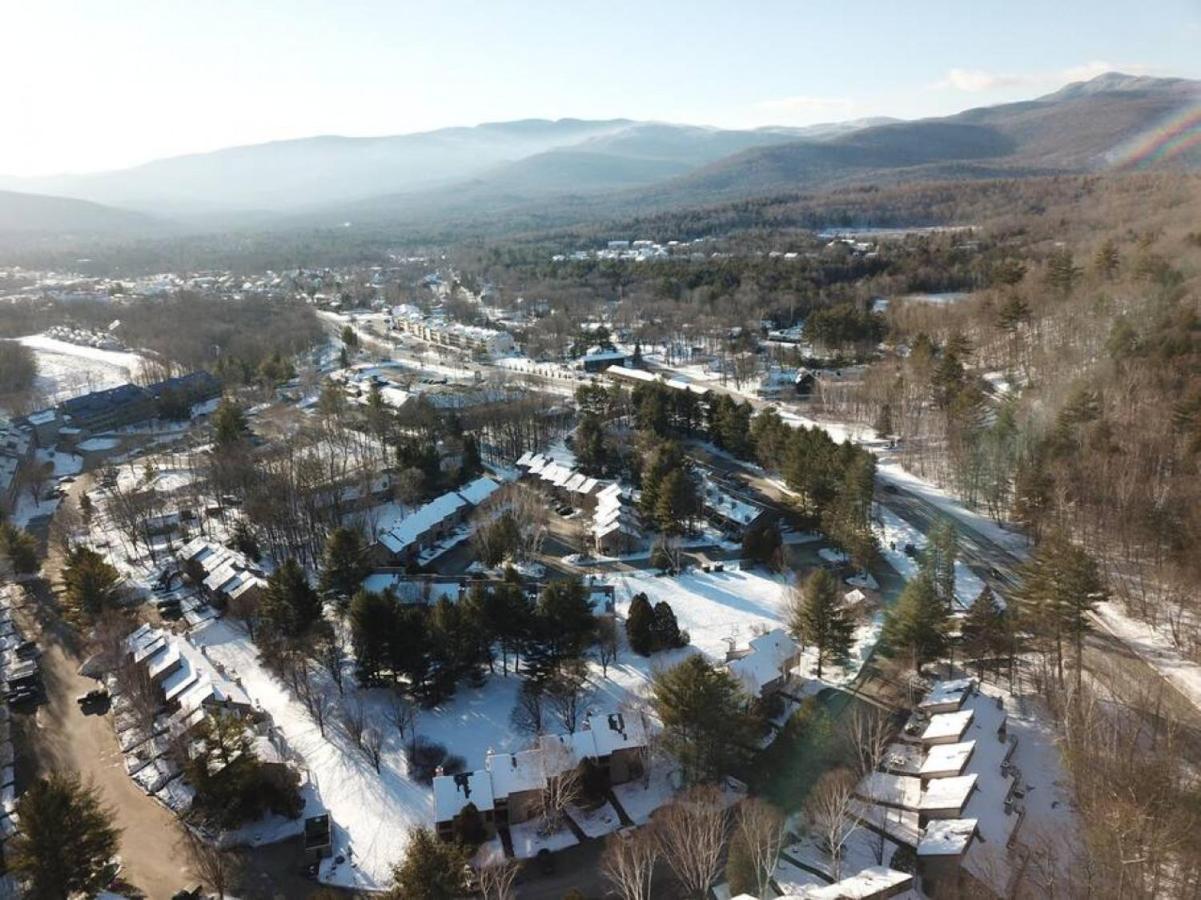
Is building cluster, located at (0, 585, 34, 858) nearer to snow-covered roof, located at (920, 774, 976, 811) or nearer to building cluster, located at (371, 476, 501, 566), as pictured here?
building cluster, located at (371, 476, 501, 566)

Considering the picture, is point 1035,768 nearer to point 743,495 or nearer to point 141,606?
point 743,495

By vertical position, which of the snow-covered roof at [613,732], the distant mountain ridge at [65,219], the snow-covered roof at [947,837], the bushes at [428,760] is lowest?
the bushes at [428,760]

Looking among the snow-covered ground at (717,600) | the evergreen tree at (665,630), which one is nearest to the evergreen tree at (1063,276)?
the snow-covered ground at (717,600)

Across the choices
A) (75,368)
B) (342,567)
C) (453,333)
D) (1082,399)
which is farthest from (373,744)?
(75,368)

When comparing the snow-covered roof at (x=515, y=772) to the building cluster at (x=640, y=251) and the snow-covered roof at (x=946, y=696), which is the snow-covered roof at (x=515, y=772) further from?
the building cluster at (x=640, y=251)

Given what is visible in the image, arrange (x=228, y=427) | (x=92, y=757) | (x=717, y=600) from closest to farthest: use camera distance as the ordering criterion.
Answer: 1. (x=92, y=757)
2. (x=717, y=600)
3. (x=228, y=427)

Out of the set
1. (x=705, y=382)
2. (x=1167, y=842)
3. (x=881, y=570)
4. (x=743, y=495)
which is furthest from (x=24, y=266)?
(x=1167, y=842)

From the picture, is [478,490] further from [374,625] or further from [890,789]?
[890,789]
